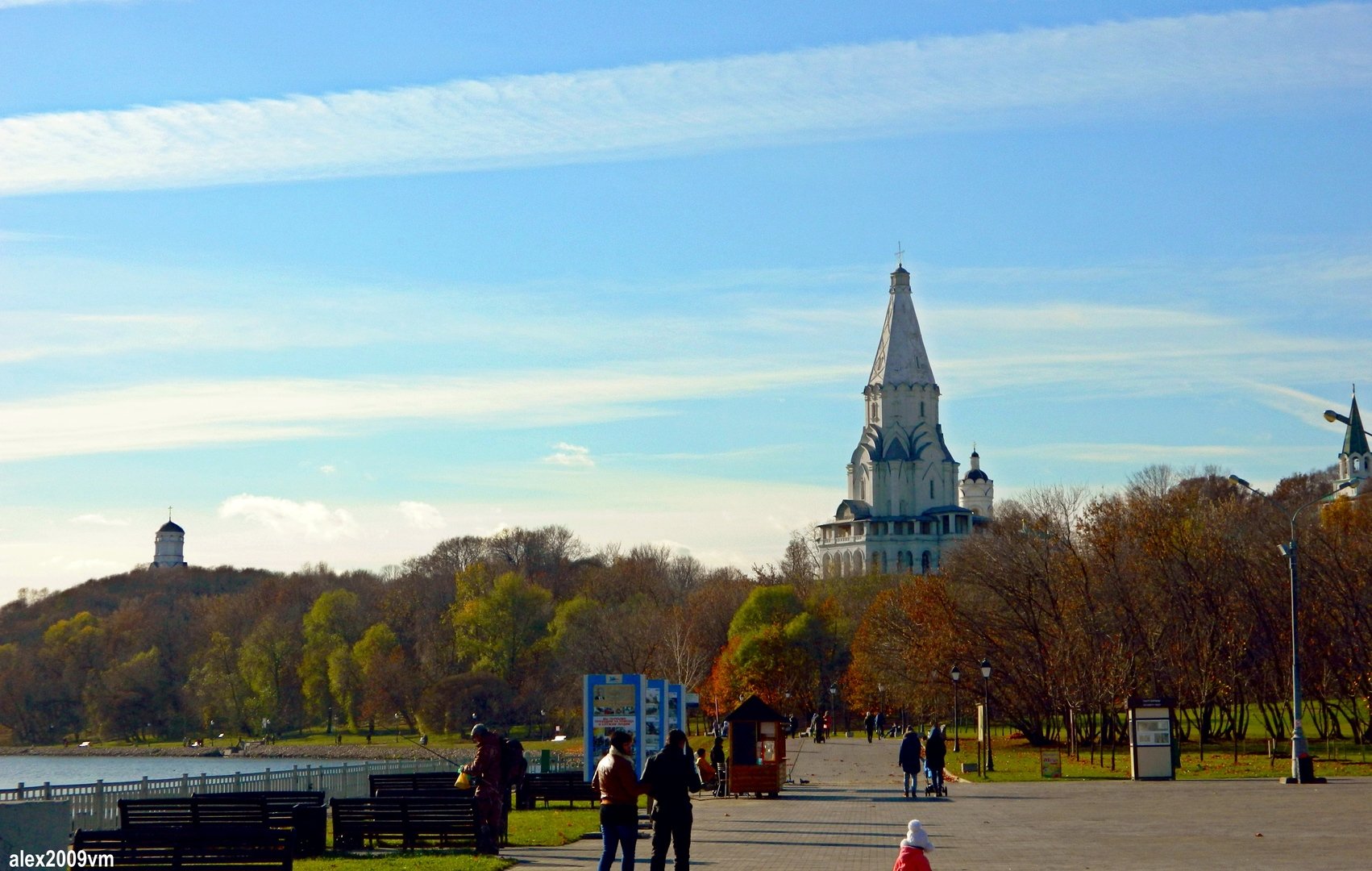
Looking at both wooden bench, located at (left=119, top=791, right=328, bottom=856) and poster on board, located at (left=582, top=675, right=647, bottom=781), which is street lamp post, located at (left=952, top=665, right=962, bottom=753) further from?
wooden bench, located at (left=119, top=791, right=328, bottom=856)

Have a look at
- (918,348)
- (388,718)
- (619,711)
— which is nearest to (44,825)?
(619,711)

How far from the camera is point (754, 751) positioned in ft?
116

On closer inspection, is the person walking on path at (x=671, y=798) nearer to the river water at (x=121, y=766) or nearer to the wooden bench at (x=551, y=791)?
the wooden bench at (x=551, y=791)

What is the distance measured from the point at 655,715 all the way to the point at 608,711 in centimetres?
268

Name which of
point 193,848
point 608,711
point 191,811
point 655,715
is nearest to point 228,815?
point 191,811

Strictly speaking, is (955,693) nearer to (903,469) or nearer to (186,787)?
(186,787)

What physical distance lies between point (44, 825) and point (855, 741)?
6753cm

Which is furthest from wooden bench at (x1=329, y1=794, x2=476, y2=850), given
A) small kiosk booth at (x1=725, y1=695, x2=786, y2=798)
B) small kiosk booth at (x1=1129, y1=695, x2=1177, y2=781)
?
small kiosk booth at (x1=1129, y1=695, x2=1177, y2=781)

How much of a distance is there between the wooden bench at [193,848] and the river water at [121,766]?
2433 inches

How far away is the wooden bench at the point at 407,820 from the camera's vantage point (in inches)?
875

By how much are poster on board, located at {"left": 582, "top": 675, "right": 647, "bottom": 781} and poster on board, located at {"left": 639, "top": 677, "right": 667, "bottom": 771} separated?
1.08 m

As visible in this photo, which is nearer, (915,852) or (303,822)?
(915,852)

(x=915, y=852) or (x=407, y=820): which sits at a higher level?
(x=915, y=852)

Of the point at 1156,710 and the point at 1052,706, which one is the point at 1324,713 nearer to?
the point at 1052,706
